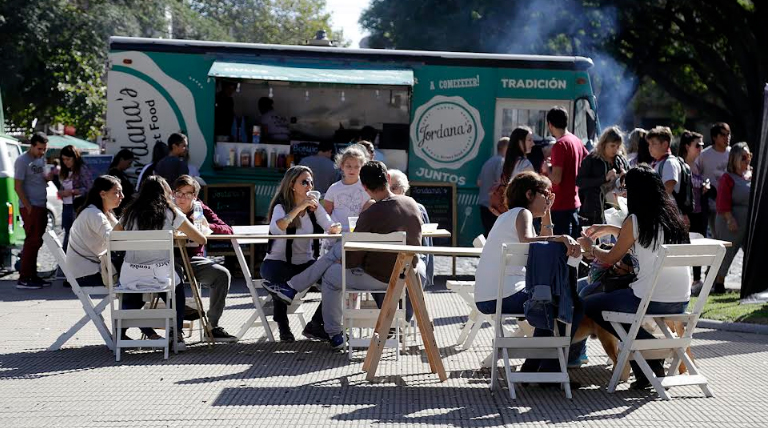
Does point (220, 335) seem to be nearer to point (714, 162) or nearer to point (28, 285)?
point (28, 285)

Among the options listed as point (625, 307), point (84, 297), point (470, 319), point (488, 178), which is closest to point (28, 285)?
point (84, 297)

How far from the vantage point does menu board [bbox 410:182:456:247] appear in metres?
13.8

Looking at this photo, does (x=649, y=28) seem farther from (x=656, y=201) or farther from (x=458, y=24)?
(x=656, y=201)

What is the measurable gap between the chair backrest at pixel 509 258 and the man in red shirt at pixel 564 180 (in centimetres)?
391

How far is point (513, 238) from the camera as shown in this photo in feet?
22.5

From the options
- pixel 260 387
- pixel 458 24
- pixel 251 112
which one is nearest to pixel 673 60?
pixel 458 24

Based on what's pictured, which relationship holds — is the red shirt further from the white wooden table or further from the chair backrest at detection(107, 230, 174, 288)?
the chair backrest at detection(107, 230, 174, 288)

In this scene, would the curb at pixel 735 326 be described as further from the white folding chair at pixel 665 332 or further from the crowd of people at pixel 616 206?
the white folding chair at pixel 665 332

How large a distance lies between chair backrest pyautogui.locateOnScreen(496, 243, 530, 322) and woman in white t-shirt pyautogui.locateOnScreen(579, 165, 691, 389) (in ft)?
1.35

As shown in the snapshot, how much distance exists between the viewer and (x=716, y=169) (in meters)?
12.6

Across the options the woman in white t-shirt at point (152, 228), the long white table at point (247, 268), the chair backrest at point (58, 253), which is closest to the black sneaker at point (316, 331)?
the long white table at point (247, 268)

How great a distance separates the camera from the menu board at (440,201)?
541 inches

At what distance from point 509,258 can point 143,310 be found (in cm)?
284

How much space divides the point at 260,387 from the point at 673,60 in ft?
87.1
